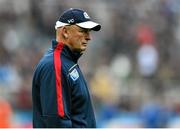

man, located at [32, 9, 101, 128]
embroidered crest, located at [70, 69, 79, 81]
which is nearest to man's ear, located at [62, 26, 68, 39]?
man, located at [32, 9, 101, 128]

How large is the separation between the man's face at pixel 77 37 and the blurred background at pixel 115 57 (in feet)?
19.9

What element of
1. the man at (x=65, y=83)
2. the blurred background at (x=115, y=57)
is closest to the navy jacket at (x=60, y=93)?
the man at (x=65, y=83)

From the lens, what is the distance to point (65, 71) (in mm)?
4938

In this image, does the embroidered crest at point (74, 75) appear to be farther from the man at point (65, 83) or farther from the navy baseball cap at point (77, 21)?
the navy baseball cap at point (77, 21)

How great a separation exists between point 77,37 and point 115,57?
986 centimetres

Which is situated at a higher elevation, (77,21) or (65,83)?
(77,21)

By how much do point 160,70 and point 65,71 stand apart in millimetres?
9686

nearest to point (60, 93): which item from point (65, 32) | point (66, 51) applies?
point (66, 51)

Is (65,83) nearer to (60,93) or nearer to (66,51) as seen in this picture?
(60,93)

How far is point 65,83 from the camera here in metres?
4.89

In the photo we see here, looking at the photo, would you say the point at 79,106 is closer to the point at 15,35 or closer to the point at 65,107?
the point at 65,107

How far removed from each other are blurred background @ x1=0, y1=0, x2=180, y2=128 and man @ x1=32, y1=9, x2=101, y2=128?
602cm

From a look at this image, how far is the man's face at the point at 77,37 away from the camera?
5.04 metres

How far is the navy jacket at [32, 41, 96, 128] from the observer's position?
191 inches
